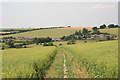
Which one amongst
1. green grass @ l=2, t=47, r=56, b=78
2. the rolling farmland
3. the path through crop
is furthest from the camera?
the path through crop

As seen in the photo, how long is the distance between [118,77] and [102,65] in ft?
10.0

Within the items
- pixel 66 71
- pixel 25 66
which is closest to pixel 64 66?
pixel 66 71

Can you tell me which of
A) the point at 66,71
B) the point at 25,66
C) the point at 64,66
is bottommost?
the point at 64,66

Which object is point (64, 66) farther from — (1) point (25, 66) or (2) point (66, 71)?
(1) point (25, 66)

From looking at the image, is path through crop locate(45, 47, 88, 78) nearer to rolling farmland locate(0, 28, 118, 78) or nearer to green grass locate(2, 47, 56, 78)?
rolling farmland locate(0, 28, 118, 78)

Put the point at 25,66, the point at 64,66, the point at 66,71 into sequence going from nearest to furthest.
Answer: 1. the point at 25,66
2. the point at 66,71
3. the point at 64,66

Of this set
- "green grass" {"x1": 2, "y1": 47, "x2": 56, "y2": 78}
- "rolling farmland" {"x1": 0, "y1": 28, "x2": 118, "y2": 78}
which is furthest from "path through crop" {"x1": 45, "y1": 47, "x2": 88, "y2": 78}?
"green grass" {"x1": 2, "y1": 47, "x2": 56, "y2": 78}

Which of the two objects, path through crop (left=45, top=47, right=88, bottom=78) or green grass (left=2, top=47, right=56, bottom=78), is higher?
green grass (left=2, top=47, right=56, bottom=78)

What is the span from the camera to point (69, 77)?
12812mm

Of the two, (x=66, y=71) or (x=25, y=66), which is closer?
(x=25, y=66)

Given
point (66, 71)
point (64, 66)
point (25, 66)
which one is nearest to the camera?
point (25, 66)

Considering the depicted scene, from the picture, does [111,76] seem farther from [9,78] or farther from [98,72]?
[9,78]

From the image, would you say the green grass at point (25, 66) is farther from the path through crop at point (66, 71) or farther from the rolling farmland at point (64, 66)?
the path through crop at point (66, 71)

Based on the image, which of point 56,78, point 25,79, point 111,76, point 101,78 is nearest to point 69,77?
point 56,78
